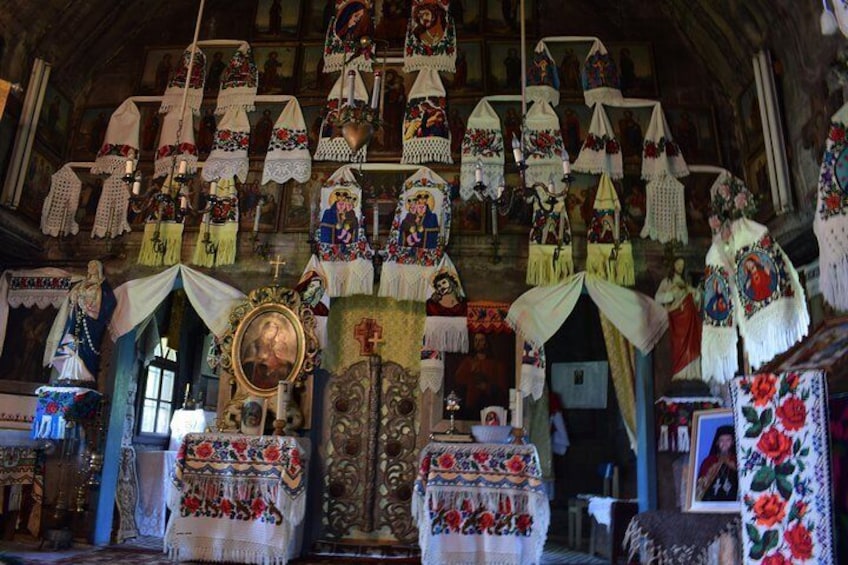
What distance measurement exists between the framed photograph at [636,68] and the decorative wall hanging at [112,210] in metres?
5.55

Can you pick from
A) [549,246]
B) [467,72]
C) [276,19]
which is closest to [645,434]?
A: [549,246]

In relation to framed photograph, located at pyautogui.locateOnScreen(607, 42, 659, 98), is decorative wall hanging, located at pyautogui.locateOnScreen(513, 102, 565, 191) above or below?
below

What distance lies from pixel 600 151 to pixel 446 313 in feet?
7.62

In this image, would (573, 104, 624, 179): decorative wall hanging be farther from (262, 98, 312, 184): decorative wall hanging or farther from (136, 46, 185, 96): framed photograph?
(136, 46, 185, 96): framed photograph

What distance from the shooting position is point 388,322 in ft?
24.9

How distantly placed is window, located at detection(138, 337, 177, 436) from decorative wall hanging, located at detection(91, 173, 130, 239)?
6.68 ft

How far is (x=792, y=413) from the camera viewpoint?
3.32m

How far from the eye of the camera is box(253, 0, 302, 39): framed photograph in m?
8.39

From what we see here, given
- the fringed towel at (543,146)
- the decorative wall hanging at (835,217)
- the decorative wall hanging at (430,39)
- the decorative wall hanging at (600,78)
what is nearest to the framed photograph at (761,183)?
the decorative wall hanging at (600,78)

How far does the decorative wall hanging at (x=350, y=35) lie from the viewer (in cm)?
700

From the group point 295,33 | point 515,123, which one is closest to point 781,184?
point 515,123

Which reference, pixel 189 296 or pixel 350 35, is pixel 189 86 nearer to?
pixel 350 35

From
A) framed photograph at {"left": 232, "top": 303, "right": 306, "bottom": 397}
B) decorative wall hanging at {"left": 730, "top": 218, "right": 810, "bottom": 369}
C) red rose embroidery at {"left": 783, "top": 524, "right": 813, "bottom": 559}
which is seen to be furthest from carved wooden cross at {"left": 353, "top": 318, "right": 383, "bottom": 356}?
red rose embroidery at {"left": 783, "top": 524, "right": 813, "bottom": 559}

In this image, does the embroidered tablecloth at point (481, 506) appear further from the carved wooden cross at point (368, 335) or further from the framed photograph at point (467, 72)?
the framed photograph at point (467, 72)
